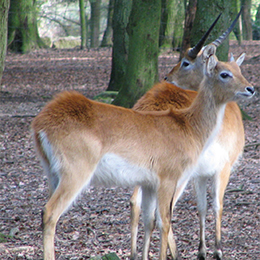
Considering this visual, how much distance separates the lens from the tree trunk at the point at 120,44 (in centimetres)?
1169

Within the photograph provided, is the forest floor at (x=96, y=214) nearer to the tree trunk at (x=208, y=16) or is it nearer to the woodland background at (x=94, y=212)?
the woodland background at (x=94, y=212)

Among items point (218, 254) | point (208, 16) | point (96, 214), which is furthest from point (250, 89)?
point (208, 16)

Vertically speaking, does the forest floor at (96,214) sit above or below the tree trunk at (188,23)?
below

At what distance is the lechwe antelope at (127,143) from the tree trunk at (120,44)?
7.48 m

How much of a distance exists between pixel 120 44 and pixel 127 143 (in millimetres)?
8472

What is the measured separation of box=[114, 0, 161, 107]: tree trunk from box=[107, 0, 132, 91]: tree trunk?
2.86 metres

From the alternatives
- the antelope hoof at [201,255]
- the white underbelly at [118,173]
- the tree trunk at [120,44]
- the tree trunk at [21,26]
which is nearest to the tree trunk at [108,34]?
the tree trunk at [21,26]

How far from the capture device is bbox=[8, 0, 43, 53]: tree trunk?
19547 mm

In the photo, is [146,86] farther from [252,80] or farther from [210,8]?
[252,80]

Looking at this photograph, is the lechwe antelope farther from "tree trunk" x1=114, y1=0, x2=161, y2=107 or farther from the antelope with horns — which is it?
"tree trunk" x1=114, y1=0, x2=161, y2=107

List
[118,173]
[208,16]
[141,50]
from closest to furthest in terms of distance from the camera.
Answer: [118,173] → [208,16] → [141,50]

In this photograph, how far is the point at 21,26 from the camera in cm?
1975

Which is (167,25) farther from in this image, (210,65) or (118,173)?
(118,173)

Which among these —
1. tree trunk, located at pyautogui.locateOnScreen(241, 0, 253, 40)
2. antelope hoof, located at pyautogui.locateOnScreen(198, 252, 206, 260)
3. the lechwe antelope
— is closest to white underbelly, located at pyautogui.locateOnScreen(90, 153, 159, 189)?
the lechwe antelope
